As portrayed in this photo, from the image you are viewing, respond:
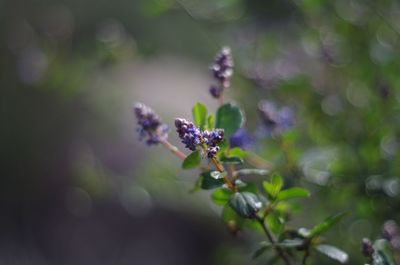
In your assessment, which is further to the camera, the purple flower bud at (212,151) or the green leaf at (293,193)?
the green leaf at (293,193)

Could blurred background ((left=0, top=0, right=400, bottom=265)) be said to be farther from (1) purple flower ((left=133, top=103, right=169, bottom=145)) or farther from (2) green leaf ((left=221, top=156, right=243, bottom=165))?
(2) green leaf ((left=221, top=156, right=243, bottom=165))

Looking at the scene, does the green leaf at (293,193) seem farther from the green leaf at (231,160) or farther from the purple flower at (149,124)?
the purple flower at (149,124)

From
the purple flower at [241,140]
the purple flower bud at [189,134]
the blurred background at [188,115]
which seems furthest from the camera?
the blurred background at [188,115]

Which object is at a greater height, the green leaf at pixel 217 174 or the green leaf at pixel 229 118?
the green leaf at pixel 217 174

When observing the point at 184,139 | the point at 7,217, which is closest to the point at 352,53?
the point at 184,139

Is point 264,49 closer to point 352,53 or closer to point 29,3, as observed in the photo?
point 352,53

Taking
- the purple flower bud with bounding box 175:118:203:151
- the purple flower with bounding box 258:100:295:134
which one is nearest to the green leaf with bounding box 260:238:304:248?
the purple flower bud with bounding box 175:118:203:151

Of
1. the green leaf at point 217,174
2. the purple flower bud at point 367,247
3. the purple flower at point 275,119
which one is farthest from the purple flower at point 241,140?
the purple flower bud at point 367,247
